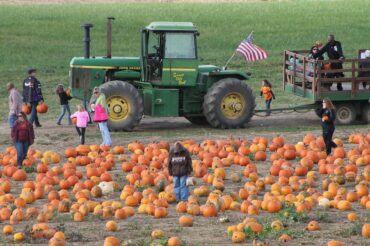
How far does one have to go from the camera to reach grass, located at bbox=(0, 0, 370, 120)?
3822cm

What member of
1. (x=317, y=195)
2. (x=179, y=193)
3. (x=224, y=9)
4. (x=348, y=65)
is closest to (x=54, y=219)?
(x=179, y=193)

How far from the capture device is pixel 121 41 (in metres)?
48.0

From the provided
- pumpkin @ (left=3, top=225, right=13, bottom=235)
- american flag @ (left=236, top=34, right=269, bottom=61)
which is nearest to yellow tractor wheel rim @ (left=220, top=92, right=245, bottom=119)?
american flag @ (left=236, top=34, right=269, bottom=61)

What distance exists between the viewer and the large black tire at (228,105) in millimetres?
25859

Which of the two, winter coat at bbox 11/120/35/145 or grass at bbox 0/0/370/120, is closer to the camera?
winter coat at bbox 11/120/35/145

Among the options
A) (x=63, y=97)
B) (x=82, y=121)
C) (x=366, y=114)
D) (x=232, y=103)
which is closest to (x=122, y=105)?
(x=63, y=97)

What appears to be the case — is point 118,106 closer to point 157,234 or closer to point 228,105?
point 228,105

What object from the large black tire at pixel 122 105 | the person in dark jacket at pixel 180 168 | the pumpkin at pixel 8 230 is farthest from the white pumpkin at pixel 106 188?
A: the large black tire at pixel 122 105

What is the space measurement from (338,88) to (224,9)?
4233 cm

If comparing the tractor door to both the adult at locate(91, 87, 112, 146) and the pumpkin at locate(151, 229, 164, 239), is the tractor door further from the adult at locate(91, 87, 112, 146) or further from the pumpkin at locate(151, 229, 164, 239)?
the pumpkin at locate(151, 229, 164, 239)

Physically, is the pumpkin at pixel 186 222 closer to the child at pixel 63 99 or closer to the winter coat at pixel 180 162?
the winter coat at pixel 180 162

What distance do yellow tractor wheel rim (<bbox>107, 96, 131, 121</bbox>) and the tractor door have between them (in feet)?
3.18

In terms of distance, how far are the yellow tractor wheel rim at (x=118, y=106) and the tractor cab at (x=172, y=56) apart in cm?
84

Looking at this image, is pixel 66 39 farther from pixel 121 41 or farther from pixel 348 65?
pixel 348 65
